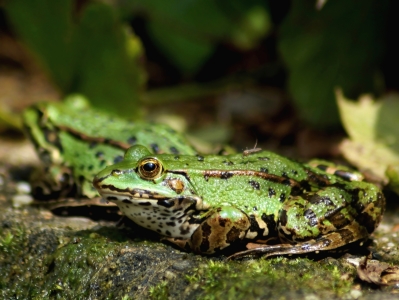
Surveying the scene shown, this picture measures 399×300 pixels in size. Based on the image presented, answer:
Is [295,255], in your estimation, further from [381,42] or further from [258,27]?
[258,27]

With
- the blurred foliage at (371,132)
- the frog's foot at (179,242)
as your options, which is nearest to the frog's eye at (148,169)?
the frog's foot at (179,242)

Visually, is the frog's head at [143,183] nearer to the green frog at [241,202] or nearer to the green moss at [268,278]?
the green frog at [241,202]

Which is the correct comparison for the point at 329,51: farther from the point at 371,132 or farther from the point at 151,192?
the point at 151,192

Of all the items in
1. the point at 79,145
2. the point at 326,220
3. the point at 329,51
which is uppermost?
the point at 329,51

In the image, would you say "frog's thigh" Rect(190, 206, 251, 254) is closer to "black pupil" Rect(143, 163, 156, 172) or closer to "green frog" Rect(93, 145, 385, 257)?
"green frog" Rect(93, 145, 385, 257)

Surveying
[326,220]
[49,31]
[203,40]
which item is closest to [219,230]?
[326,220]

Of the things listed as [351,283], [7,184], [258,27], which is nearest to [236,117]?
[258,27]

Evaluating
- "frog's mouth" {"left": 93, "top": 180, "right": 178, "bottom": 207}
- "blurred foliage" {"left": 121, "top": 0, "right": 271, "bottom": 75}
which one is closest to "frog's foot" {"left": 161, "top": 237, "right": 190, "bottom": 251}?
"frog's mouth" {"left": 93, "top": 180, "right": 178, "bottom": 207}
